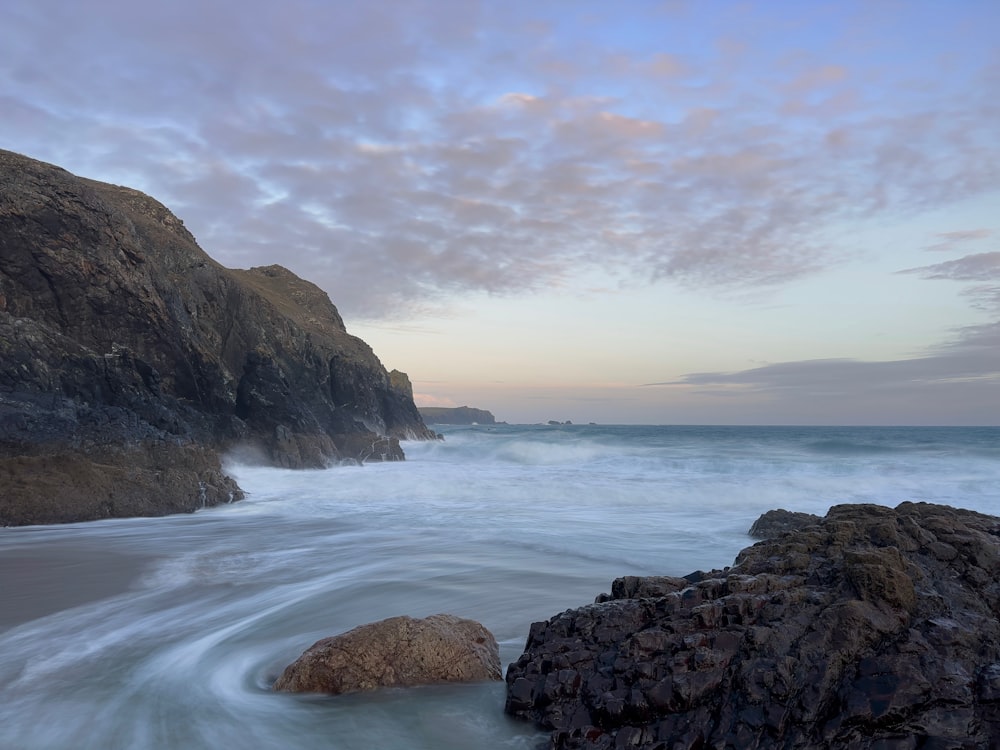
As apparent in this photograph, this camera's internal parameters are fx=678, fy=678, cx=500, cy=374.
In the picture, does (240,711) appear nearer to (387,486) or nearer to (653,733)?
(653,733)

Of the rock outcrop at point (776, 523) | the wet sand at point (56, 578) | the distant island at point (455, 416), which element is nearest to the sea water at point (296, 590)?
the wet sand at point (56, 578)

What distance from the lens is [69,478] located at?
1266 cm

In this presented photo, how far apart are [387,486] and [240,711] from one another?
16.7 m

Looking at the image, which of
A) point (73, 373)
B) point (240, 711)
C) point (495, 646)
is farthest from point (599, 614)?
point (73, 373)

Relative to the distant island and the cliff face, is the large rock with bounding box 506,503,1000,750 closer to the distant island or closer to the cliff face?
the cliff face

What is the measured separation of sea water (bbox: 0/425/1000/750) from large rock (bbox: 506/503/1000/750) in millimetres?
550

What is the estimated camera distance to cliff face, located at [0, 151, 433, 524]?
13.0 m

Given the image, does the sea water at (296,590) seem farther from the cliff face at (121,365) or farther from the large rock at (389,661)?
the cliff face at (121,365)

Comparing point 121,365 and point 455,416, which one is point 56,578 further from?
point 455,416

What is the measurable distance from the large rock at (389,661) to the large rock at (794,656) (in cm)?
57

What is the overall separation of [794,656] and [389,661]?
263 centimetres

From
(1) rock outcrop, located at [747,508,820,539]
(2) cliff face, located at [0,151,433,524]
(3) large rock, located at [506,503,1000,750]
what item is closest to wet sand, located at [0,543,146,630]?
(2) cliff face, located at [0,151,433,524]

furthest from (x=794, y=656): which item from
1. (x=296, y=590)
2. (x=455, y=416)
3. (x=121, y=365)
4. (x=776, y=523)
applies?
(x=455, y=416)

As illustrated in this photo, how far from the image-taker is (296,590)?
802cm
